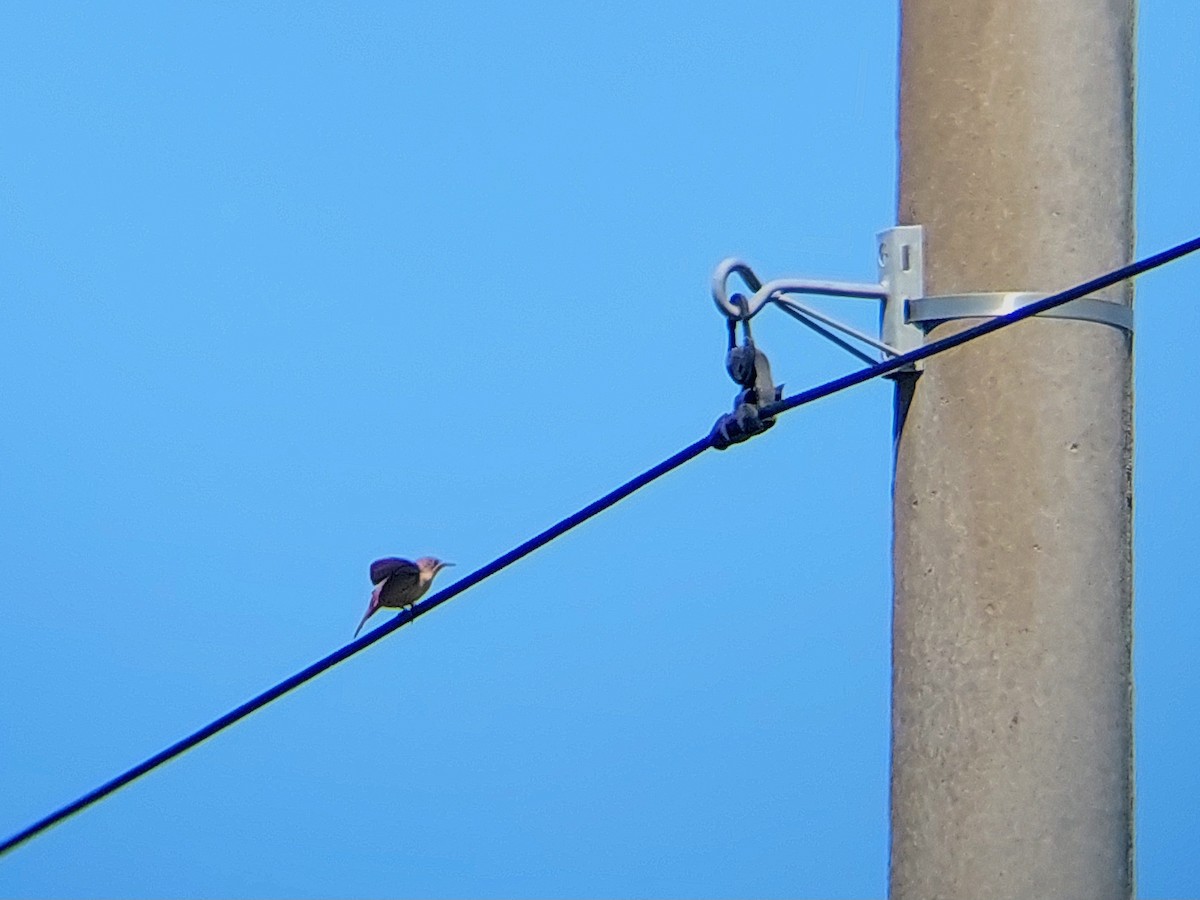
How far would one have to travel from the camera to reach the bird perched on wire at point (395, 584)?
15.8 ft

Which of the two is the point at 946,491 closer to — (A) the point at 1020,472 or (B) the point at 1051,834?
(A) the point at 1020,472

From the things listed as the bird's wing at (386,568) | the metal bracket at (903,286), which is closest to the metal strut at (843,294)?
the metal bracket at (903,286)

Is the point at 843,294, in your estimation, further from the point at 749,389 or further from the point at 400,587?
the point at 400,587

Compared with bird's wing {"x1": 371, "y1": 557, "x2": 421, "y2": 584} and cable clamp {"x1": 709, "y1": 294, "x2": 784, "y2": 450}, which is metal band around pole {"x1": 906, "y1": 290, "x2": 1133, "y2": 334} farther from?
bird's wing {"x1": 371, "y1": 557, "x2": 421, "y2": 584}

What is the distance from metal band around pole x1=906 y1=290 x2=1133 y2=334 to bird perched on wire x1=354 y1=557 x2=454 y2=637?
99.2 inches

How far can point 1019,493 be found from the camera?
2.40m

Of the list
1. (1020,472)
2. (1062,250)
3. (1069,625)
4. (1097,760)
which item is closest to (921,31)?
(1062,250)

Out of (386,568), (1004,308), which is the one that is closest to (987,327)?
(1004,308)

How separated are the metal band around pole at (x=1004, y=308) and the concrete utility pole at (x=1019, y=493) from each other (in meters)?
0.01

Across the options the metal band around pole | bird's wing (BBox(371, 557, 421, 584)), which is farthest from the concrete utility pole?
bird's wing (BBox(371, 557, 421, 584))

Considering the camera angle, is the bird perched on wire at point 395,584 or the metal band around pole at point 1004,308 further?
→ the bird perched on wire at point 395,584

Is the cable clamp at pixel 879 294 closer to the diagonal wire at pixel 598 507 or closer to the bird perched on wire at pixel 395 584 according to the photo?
the diagonal wire at pixel 598 507

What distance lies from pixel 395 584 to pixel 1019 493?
2697 millimetres

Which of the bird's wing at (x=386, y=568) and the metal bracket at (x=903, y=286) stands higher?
the bird's wing at (x=386, y=568)
